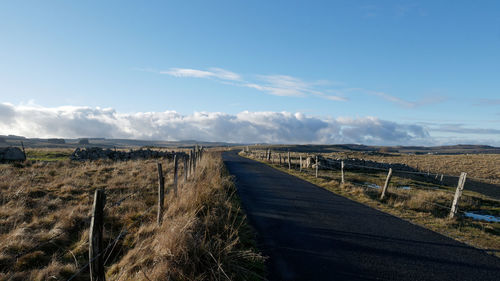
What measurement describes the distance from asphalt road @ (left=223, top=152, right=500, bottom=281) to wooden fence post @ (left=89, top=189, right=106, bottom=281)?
299cm

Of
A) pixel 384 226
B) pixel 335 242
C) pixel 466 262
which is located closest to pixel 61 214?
pixel 335 242

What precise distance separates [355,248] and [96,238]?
5705 mm

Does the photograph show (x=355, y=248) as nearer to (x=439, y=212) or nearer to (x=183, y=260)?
(x=183, y=260)

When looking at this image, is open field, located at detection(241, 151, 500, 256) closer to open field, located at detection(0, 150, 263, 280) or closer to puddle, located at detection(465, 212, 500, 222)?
puddle, located at detection(465, 212, 500, 222)

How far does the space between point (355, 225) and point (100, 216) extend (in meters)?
7.54

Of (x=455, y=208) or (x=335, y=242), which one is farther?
(x=455, y=208)

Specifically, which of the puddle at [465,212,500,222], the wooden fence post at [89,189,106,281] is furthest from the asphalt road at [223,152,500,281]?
the puddle at [465,212,500,222]

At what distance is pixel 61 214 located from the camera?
27.0 ft

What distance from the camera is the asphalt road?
5555 millimetres

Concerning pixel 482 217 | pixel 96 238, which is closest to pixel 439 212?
pixel 482 217

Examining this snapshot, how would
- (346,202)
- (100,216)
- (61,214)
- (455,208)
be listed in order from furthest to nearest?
(346,202) → (455,208) → (61,214) → (100,216)

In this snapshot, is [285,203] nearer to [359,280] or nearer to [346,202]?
[346,202]

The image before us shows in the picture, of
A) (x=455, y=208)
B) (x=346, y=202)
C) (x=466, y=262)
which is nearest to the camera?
(x=466, y=262)

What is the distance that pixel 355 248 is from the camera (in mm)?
6801
